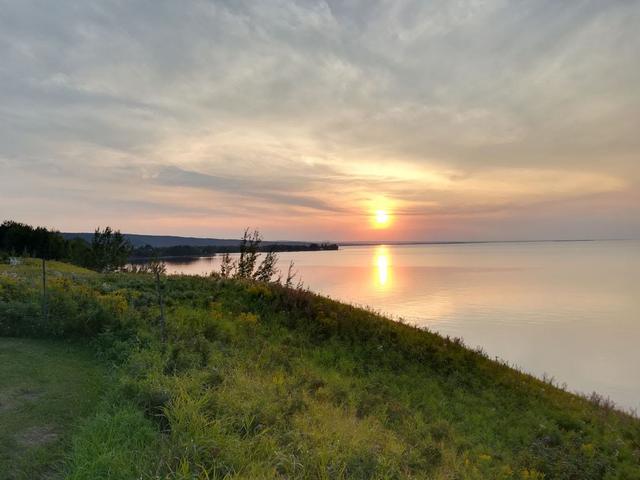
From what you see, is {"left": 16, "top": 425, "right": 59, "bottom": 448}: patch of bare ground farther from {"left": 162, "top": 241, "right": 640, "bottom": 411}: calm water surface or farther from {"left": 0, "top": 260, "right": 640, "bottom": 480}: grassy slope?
{"left": 162, "top": 241, "right": 640, "bottom": 411}: calm water surface

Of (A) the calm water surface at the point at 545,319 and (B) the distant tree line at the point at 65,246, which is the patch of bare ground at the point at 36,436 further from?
(B) the distant tree line at the point at 65,246

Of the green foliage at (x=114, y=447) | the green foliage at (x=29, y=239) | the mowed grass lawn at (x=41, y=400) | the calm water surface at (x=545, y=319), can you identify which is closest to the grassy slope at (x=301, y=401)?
the green foliage at (x=114, y=447)

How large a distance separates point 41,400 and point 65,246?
79.9 meters

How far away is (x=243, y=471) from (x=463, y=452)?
21.3ft

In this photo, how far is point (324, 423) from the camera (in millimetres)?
6695

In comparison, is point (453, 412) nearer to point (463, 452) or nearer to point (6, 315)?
point (463, 452)

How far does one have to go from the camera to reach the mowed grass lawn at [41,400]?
196 inches

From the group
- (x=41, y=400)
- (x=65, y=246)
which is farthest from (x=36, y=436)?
(x=65, y=246)

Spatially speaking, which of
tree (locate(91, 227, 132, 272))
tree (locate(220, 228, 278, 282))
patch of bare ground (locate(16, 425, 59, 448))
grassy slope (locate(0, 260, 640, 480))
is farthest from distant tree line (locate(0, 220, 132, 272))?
patch of bare ground (locate(16, 425, 59, 448))

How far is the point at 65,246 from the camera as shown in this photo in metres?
74.2

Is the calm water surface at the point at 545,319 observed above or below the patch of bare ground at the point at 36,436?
below

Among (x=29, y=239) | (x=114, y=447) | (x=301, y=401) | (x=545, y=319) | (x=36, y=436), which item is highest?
(x=29, y=239)

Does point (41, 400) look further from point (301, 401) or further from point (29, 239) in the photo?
point (29, 239)

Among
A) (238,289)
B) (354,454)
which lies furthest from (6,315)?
(354,454)
